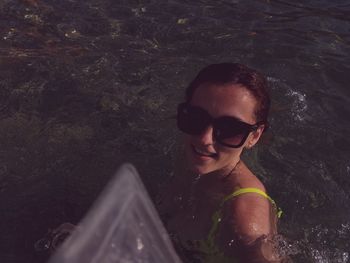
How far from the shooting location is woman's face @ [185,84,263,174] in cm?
254

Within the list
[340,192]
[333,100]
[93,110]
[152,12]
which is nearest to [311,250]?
[340,192]

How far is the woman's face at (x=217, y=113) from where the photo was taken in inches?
100

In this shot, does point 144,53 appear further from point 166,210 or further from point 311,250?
point 311,250

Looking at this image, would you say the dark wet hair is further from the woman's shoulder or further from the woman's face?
the woman's shoulder

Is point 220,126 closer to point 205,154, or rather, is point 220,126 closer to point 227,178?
point 205,154

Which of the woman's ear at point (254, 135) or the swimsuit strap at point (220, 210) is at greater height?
the woman's ear at point (254, 135)

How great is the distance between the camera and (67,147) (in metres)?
4.27

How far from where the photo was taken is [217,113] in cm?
254

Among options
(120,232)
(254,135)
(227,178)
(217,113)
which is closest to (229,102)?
(217,113)

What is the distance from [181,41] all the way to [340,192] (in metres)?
2.69

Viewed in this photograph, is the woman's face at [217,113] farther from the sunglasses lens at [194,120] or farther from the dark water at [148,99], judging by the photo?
the dark water at [148,99]

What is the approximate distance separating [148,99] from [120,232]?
3.72m

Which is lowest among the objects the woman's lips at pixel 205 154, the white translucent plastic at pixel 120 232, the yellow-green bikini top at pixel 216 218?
the yellow-green bikini top at pixel 216 218

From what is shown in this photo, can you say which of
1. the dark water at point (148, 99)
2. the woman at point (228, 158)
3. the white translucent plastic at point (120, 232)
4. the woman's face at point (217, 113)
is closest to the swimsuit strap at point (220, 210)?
the woman at point (228, 158)
